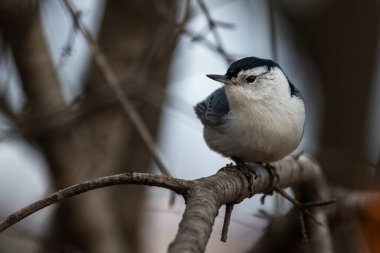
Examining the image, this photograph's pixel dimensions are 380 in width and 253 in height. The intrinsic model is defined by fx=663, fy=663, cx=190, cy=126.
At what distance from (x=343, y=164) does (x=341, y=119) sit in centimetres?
122

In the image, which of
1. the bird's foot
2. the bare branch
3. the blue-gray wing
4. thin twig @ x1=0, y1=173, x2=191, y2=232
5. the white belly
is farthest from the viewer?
the blue-gray wing

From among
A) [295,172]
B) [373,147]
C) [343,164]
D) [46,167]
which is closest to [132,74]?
[46,167]

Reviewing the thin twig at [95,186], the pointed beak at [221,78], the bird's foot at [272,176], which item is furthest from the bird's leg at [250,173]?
the thin twig at [95,186]

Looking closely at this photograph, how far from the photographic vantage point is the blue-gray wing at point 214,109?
9.51 ft

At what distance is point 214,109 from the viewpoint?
9.83 feet

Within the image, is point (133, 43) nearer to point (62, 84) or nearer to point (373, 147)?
point (62, 84)

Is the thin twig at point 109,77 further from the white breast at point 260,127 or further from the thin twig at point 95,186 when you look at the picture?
the thin twig at point 95,186

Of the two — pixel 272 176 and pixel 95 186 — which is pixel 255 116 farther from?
pixel 95 186

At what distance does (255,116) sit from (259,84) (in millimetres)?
189

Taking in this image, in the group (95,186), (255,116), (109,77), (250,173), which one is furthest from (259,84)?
(95,186)

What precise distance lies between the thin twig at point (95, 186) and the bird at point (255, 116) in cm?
100

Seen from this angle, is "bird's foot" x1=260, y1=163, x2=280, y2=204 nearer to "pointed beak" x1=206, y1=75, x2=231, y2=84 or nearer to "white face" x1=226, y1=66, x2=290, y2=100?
"white face" x1=226, y1=66, x2=290, y2=100

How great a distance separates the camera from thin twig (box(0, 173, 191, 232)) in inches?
62.3

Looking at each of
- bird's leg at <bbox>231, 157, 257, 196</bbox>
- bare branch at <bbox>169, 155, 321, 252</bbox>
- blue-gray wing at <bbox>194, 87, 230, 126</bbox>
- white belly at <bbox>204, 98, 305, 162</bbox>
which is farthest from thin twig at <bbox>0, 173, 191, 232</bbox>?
blue-gray wing at <bbox>194, 87, 230, 126</bbox>
